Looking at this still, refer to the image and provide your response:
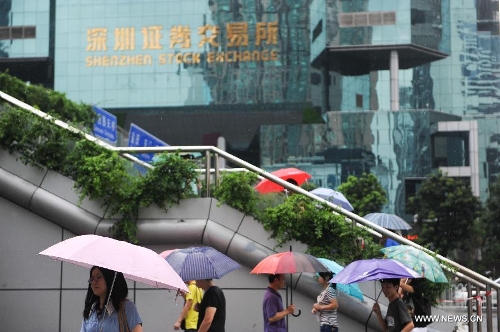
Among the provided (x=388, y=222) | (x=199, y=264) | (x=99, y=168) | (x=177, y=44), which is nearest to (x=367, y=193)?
(x=177, y=44)

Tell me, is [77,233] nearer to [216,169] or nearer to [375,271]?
[216,169]

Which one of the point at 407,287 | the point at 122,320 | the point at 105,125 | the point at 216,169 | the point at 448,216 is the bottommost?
the point at 407,287

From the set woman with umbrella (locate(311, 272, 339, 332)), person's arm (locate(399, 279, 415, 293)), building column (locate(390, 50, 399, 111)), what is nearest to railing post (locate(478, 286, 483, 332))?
person's arm (locate(399, 279, 415, 293))

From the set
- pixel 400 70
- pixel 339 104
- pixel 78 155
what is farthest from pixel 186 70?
pixel 78 155

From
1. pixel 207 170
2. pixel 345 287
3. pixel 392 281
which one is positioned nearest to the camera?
pixel 392 281

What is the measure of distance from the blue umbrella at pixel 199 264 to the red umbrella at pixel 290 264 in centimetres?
63

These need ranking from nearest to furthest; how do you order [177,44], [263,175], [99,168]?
1. [99,168]
2. [263,175]
3. [177,44]

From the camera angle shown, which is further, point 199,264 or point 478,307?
point 478,307

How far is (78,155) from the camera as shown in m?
13.1

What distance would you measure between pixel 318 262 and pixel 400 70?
216 feet

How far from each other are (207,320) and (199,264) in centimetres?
116

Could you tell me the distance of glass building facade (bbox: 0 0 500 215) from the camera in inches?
2766

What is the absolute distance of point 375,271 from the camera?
30.7 ft

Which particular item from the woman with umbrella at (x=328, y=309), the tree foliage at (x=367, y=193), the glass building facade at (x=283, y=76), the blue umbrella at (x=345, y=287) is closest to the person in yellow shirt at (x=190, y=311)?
the woman with umbrella at (x=328, y=309)
